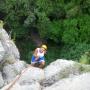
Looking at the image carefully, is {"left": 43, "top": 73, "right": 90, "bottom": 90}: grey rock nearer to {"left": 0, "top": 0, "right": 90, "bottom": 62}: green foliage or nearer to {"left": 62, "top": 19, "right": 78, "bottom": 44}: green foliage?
{"left": 0, "top": 0, "right": 90, "bottom": 62}: green foliage

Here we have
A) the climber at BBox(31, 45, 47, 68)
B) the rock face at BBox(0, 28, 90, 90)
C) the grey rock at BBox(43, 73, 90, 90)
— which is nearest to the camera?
the grey rock at BBox(43, 73, 90, 90)

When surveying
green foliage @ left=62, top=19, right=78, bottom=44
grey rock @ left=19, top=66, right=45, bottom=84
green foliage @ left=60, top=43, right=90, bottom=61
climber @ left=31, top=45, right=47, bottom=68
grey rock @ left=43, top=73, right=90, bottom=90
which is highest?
grey rock @ left=43, top=73, right=90, bottom=90

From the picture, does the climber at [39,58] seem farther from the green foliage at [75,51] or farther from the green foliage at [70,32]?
the green foliage at [70,32]

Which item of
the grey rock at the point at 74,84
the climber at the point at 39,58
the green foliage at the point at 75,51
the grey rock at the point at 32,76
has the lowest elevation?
the green foliage at the point at 75,51

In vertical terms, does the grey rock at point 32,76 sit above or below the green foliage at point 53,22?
above

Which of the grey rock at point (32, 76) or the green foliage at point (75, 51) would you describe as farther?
the green foliage at point (75, 51)

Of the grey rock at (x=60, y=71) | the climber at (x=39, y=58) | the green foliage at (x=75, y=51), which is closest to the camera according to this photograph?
the grey rock at (x=60, y=71)

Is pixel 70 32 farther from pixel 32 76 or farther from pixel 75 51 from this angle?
pixel 32 76

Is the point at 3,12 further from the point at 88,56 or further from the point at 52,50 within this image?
the point at 88,56

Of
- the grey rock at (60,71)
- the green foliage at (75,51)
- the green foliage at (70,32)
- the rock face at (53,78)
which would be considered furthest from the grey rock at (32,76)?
the green foliage at (70,32)

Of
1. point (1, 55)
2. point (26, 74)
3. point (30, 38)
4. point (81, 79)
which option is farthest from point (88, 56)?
point (81, 79)

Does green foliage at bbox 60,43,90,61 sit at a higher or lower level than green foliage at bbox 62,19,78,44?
lower

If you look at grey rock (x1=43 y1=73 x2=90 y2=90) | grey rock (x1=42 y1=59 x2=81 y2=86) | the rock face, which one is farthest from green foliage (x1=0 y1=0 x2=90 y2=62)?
grey rock (x1=43 y1=73 x2=90 y2=90)

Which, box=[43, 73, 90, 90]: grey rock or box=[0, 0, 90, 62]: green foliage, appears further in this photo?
box=[0, 0, 90, 62]: green foliage
